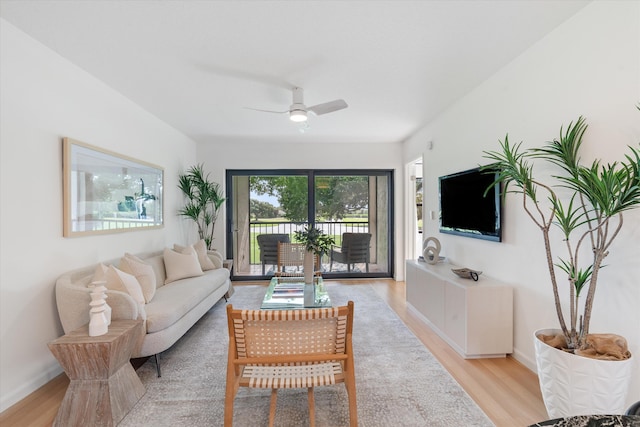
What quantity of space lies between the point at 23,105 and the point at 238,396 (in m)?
2.57

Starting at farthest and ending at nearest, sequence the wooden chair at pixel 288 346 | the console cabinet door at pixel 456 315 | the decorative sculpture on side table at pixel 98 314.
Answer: the console cabinet door at pixel 456 315 < the decorative sculpture on side table at pixel 98 314 < the wooden chair at pixel 288 346

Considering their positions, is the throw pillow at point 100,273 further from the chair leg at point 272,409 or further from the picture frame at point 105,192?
the chair leg at point 272,409

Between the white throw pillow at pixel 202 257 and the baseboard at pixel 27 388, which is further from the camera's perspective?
the white throw pillow at pixel 202 257

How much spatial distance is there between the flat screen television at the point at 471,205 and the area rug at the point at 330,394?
1.28 metres

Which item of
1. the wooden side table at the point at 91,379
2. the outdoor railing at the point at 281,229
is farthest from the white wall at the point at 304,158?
the wooden side table at the point at 91,379

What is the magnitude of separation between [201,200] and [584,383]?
4802 mm

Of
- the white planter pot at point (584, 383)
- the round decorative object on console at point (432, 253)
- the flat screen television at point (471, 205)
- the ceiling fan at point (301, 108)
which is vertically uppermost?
the ceiling fan at point (301, 108)

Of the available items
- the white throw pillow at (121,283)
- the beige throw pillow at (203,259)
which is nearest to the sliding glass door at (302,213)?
the beige throw pillow at (203,259)

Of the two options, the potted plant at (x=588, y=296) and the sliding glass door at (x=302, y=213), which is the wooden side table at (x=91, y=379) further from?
the sliding glass door at (x=302, y=213)

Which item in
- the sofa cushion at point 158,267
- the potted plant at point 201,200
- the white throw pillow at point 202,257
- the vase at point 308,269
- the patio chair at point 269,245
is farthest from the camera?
the patio chair at point 269,245

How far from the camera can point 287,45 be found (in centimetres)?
231

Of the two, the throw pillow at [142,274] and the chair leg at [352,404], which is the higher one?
the throw pillow at [142,274]

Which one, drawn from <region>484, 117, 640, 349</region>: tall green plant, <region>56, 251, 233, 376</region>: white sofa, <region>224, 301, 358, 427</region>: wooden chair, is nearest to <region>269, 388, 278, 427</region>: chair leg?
<region>224, 301, 358, 427</region>: wooden chair

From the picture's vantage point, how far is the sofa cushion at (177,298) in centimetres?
247
